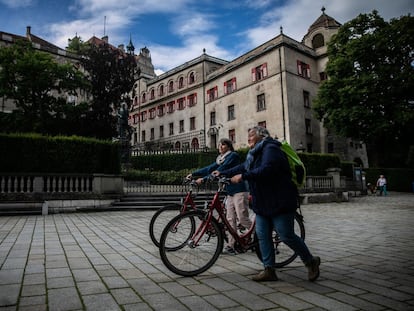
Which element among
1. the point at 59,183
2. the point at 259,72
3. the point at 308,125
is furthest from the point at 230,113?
the point at 59,183

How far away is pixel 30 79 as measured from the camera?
1077 inches

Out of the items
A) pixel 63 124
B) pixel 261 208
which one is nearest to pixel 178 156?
pixel 63 124

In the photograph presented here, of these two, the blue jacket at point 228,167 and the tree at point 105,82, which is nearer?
the blue jacket at point 228,167

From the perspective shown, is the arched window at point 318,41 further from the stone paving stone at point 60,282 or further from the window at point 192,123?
the stone paving stone at point 60,282

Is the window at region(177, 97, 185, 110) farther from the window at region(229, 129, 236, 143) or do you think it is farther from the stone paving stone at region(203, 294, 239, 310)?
the stone paving stone at region(203, 294, 239, 310)

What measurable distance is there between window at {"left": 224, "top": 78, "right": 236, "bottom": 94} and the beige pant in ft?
106

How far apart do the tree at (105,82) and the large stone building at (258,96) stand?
4.23 metres

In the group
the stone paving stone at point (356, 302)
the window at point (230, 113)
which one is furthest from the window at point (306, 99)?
the stone paving stone at point (356, 302)

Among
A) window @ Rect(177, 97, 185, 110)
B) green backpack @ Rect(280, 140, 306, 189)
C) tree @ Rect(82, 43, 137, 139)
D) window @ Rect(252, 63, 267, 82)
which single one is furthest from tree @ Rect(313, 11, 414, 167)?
green backpack @ Rect(280, 140, 306, 189)

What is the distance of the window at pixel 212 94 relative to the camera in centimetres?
3886

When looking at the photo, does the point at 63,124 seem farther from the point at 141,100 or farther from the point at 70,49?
the point at 141,100

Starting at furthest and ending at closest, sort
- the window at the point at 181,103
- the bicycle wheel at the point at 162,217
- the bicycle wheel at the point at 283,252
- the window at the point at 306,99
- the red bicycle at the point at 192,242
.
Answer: the window at the point at 181,103
the window at the point at 306,99
the bicycle wheel at the point at 162,217
the bicycle wheel at the point at 283,252
the red bicycle at the point at 192,242

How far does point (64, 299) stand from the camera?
2.89 metres

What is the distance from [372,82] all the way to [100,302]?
30.5 metres
